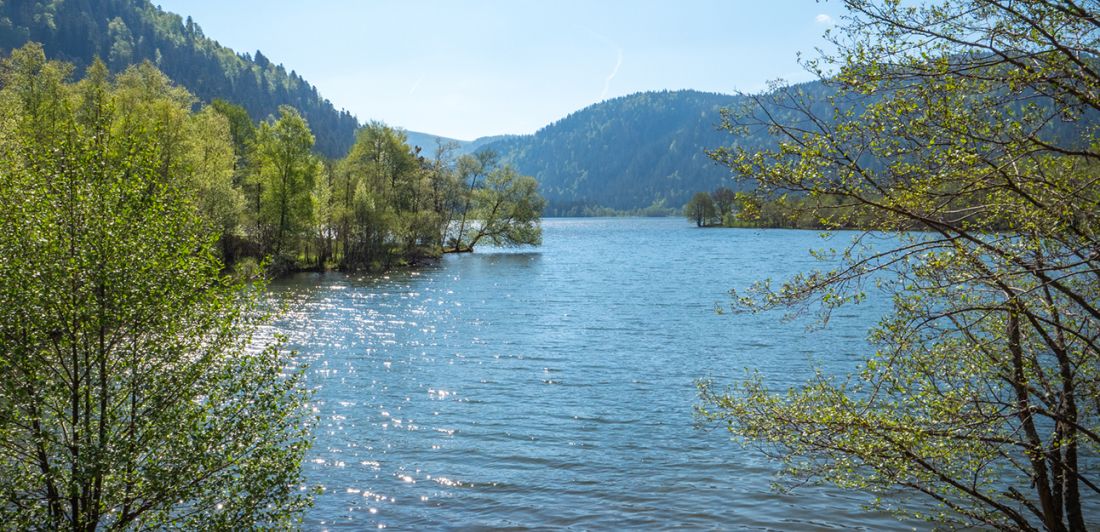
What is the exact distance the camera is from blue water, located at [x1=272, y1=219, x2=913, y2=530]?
47.4ft

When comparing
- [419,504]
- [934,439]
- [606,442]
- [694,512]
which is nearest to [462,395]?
[606,442]

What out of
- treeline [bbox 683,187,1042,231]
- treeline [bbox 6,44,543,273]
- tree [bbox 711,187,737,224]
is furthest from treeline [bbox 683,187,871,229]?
tree [bbox 711,187,737,224]

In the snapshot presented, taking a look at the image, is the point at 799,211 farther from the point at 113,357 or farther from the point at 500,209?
the point at 500,209

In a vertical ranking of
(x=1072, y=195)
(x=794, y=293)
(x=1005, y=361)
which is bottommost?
(x=1005, y=361)

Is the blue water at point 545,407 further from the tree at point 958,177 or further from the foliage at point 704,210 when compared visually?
the foliage at point 704,210

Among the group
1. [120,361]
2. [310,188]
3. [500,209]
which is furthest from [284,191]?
[120,361]

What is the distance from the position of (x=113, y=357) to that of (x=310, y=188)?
5280 centimetres

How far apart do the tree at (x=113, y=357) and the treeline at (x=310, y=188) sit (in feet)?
95.0

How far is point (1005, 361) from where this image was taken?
9.27 m

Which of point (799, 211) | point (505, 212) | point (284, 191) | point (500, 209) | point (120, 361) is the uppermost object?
point (284, 191)

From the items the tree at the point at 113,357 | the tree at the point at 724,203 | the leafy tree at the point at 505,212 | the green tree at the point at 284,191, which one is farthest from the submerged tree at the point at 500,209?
→ the tree at the point at 724,203

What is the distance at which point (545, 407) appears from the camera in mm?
21469

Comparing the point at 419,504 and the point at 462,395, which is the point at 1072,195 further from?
the point at 462,395

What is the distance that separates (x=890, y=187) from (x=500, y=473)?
1152cm
